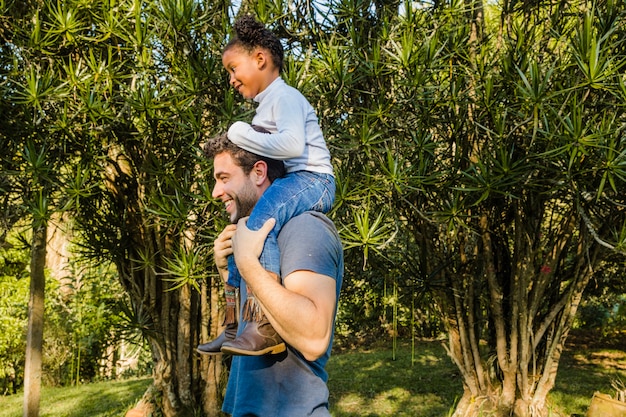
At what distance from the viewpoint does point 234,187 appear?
162 centimetres

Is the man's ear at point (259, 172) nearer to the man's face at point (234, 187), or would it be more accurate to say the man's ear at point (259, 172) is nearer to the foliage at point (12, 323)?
the man's face at point (234, 187)

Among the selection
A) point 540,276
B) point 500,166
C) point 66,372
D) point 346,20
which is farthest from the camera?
point 66,372

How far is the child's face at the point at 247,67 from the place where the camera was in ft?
6.76

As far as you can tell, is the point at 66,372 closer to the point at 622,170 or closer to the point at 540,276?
the point at 540,276

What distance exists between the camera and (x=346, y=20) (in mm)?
4344

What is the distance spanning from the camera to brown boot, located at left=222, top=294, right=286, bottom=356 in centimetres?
136

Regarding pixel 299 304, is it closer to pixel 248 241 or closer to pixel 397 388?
pixel 248 241

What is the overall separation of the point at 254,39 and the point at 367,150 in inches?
89.0

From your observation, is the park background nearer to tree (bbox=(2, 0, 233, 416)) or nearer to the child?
tree (bbox=(2, 0, 233, 416))

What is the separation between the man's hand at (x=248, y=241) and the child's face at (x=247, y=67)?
75 centimetres

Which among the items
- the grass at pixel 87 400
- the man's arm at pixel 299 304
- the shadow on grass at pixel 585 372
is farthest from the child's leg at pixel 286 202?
the grass at pixel 87 400

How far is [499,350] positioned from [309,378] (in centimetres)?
488

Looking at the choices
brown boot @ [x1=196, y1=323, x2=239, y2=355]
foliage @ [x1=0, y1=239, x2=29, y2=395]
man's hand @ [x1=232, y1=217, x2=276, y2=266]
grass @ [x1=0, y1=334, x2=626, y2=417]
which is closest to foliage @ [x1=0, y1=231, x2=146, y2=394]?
foliage @ [x1=0, y1=239, x2=29, y2=395]

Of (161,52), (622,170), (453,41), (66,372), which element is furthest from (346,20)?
(66,372)
